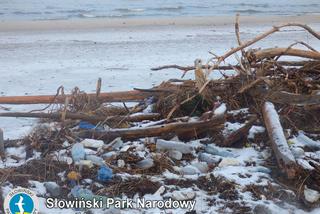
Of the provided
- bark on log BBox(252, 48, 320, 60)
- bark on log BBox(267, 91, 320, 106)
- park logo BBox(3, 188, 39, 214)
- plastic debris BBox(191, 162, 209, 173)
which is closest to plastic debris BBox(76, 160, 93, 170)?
park logo BBox(3, 188, 39, 214)

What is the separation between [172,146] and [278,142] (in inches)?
35.3

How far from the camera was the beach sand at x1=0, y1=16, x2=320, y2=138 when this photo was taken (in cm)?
651

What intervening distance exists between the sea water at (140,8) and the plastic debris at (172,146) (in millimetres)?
15046

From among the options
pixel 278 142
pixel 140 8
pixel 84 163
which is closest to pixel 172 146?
pixel 84 163

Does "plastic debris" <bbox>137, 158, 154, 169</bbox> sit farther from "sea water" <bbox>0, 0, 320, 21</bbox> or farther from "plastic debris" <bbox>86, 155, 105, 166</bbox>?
"sea water" <bbox>0, 0, 320, 21</bbox>

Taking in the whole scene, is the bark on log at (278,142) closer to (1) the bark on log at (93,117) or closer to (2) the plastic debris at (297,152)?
(2) the plastic debris at (297,152)

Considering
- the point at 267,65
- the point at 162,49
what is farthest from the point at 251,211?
the point at 162,49

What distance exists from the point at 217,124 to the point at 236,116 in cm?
44

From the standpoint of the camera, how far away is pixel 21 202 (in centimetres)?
284

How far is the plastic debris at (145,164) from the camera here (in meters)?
3.49

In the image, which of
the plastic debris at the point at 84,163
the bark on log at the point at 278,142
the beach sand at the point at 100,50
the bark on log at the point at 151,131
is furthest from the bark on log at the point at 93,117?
the bark on log at the point at 278,142

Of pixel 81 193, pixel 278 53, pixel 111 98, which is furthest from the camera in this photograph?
pixel 111 98

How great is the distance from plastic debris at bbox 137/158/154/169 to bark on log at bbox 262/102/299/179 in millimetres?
1016

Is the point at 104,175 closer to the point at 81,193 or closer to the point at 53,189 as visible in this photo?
the point at 81,193
